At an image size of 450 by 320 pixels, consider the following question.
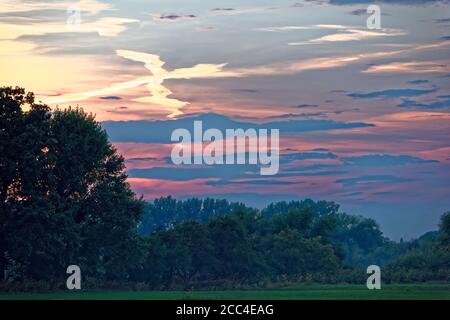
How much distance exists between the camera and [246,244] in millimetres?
85312

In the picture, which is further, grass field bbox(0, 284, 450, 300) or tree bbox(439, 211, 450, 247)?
tree bbox(439, 211, 450, 247)

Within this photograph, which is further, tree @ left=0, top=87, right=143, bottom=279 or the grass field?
tree @ left=0, top=87, right=143, bottom=279

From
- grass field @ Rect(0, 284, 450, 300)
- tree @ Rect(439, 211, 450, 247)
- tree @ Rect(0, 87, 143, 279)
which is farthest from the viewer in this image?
tree @ Rect(439, 211, 450, 247)

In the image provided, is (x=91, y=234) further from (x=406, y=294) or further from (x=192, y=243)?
(x=406, y=294)

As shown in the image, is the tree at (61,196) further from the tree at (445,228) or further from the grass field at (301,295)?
the tree at (445,228)

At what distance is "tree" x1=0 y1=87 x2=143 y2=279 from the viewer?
2808 inches

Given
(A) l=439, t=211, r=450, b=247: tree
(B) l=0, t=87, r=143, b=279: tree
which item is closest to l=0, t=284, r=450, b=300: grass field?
(B) l=0, t=87, r=143, b=279: tree

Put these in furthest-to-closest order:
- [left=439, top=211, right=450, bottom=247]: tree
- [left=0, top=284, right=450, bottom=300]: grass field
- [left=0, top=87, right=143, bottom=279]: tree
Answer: [left=439, top=211, right=450, bottom=247]: tree, [left=0, top=87, right=143, bottom=279]: tree, [left=0, top=284, right=450, bottom=300]: grass field

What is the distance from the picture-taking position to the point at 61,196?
75375 millimetres

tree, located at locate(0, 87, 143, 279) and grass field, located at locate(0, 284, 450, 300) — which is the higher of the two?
tree, located at locate(0, 87, 143, 279)

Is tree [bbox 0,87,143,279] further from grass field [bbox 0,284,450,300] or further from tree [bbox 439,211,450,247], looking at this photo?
tree [bbox 439,211,450,247]

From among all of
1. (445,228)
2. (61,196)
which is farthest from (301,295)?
(445,228)
